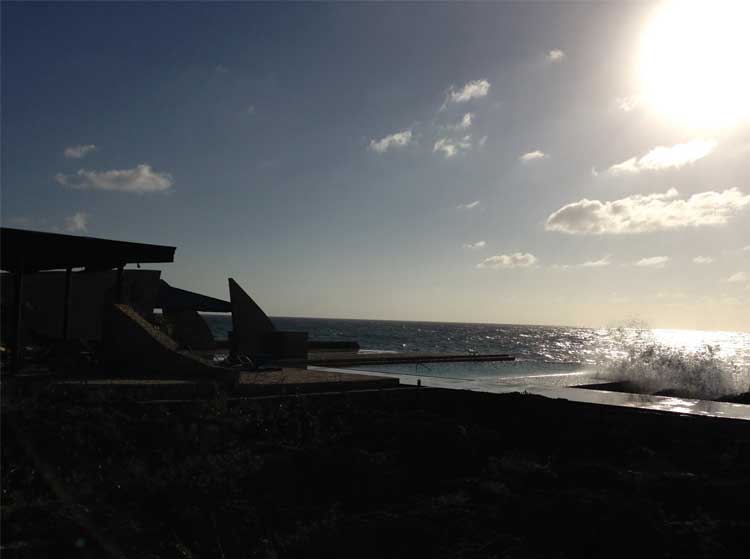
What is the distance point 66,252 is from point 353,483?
8.50m

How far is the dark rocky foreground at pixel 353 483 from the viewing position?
618cm

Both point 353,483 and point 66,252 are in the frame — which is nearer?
point 353,483

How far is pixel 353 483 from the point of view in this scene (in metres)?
7.92

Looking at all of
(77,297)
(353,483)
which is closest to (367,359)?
(77,297)

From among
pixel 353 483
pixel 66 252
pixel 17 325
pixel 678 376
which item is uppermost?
pixel 66 252

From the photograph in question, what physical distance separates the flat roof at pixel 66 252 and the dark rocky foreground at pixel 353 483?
360cm

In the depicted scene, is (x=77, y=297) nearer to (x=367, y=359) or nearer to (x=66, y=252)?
(x=367, y=359)

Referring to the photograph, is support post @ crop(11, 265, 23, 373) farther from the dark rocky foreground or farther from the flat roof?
the dark rocky foreground

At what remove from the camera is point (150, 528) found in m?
6.27

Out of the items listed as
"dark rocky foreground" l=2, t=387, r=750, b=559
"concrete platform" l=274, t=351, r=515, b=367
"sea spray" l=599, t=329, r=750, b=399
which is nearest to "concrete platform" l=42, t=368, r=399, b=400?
Answer: "dark rocky foreground" l=2, t=387, r=750, b=559

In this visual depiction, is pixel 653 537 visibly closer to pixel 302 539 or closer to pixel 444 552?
pixel 444 552

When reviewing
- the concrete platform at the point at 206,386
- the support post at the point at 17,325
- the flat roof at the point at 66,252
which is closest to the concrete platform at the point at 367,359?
the concrete platform at the point at 206,386

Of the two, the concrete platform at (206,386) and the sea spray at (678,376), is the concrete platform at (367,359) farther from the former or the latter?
the sea spray at (678,376)

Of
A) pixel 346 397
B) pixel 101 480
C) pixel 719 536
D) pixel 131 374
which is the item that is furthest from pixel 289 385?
pixel 719 536
